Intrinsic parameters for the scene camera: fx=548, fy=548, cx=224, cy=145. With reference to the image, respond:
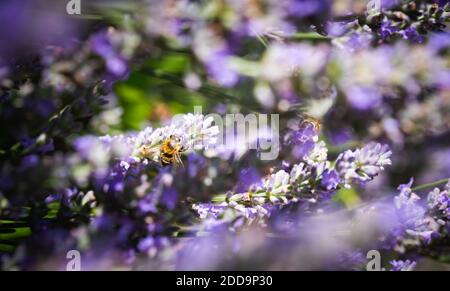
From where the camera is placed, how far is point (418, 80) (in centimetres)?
109

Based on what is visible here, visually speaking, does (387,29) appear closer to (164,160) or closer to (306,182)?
(306,182)

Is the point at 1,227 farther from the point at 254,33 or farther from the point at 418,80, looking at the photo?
the point at 418,80

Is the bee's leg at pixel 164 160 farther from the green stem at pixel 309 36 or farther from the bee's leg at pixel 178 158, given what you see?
the green stem at pixel 309 36

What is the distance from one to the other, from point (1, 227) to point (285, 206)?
0.48 m

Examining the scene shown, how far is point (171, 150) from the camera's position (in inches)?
36.1

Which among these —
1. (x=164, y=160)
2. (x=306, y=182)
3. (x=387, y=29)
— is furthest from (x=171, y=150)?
(x=387, y=29)

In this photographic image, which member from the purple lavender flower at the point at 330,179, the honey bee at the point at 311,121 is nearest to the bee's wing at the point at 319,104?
the honey bee at the point at 311,121

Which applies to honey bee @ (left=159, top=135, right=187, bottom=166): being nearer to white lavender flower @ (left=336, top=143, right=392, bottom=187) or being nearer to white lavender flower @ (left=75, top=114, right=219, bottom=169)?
white lavender flower @ (left=75, top=114, right=219, bottom=169)

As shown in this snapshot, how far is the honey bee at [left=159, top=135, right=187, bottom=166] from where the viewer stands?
900mm

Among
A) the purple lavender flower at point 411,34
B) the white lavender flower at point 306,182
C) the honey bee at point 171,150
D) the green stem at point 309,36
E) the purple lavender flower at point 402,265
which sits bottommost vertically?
the purple lavender flower at point 402,265

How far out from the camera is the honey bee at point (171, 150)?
0.90m

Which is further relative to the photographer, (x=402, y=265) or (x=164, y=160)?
(x=402, y=265)
